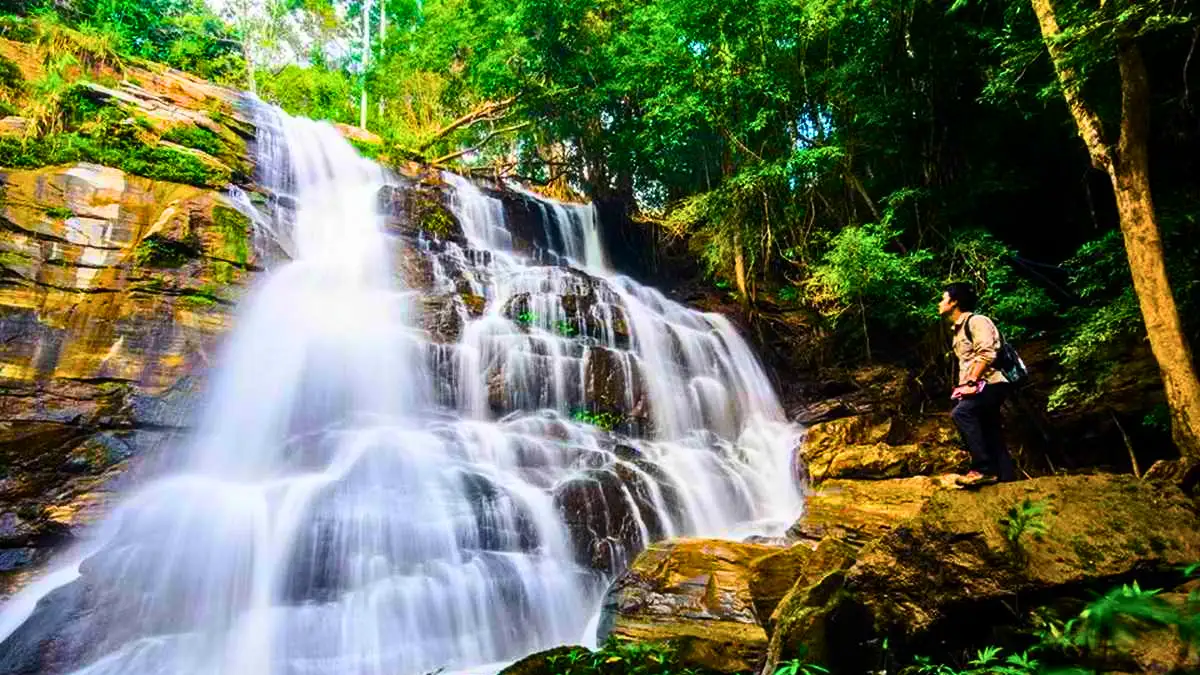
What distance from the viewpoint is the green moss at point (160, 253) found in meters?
8.38

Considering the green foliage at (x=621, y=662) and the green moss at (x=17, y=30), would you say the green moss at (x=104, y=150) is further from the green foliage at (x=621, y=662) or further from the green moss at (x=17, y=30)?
the green foliage at (x=621, y=662)

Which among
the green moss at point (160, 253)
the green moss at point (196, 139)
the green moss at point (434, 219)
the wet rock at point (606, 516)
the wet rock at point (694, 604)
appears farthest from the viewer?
the green moss at point (434, 219)

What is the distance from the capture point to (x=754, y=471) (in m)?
9.12

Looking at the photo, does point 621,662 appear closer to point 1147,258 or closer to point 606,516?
point 606,516

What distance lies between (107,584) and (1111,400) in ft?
34.3

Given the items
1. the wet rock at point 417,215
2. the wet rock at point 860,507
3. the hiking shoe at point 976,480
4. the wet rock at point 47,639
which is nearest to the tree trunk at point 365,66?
the wet rock at point 417,215

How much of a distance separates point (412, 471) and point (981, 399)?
5497 millimetres

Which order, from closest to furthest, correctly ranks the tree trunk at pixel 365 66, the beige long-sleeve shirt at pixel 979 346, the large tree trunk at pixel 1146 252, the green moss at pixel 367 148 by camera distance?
the beige long-sleeve shirt at pixel 979 346 → the large tree trunk at pixel 1146 252 → the green moss at pixel 367 148 → the tree trunk at pixel 365 66

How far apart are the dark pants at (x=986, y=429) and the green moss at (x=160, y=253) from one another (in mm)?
9476

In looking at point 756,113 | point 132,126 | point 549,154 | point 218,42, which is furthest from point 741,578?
point 218,42

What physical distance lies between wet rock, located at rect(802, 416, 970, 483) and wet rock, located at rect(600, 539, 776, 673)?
135 inches

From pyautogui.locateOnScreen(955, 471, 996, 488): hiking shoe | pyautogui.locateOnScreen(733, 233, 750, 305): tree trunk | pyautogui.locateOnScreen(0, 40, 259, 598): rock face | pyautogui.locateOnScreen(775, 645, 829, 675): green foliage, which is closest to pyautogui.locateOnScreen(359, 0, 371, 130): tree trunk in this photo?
pyautogui.locateOnScreen(0, 40, 259, 598): rock face

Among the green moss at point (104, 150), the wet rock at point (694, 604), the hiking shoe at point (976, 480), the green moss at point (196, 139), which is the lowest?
the wet rock at point (694, 604)

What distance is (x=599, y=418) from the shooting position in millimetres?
9367
